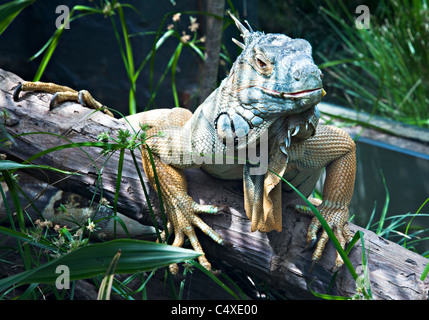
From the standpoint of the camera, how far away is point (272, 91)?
2021 millimetres

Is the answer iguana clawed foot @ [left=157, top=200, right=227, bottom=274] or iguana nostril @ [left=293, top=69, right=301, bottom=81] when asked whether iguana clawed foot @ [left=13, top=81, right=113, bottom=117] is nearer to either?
iguana clawed foot @ [left=157, top=200, right=227, bottom=274]

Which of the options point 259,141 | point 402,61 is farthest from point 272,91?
point 402,61

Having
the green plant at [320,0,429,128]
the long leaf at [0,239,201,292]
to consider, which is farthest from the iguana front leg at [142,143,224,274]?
the green plant at [320,0,429,128]

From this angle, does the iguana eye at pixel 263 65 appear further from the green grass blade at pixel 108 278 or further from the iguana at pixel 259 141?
the green grass blade at pixel 108 278

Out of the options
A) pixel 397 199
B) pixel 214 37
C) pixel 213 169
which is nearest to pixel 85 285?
pixel 213 169

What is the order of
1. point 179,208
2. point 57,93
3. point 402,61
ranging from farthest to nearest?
point 402,61
point 57,93
point 179,208

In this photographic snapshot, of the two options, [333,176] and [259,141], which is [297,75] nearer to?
[259,141]

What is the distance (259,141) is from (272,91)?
278 millimetres

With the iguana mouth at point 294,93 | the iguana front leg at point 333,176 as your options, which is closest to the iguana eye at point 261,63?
the iguana mouth at point 294,93

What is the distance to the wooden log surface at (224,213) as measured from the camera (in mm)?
2441

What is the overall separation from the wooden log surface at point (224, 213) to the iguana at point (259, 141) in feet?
0.27

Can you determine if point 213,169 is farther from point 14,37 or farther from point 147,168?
point 14,37

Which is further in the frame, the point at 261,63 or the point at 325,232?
the point at 325,232

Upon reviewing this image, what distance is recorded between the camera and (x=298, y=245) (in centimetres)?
255
